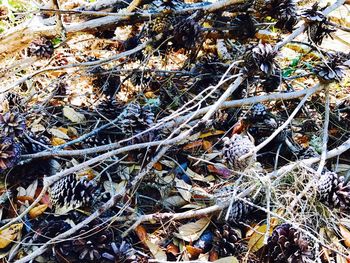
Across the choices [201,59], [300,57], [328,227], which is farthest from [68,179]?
[300,57]

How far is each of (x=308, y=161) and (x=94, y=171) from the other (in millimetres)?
677

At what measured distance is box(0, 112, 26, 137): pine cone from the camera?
1227mm

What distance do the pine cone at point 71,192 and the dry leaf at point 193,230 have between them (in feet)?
0.93

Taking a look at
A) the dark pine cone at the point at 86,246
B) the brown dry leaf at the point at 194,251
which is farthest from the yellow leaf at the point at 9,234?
the brown dry leaf at the point at 194,251

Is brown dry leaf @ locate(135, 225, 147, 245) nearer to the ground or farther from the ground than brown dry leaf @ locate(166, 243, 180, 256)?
farther from the ground

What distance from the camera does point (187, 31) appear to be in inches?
56.0

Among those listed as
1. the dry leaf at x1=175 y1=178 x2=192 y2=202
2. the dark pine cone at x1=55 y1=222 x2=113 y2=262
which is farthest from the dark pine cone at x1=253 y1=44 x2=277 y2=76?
the dark pine cone at x1=55 y1=222 x2=113 y2=262

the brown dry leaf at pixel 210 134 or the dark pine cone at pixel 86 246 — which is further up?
the dark pine cone at pixel 86 246

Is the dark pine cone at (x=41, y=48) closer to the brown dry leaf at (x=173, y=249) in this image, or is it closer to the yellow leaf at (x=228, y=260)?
the brown dry leaf at (x=173, y=249)

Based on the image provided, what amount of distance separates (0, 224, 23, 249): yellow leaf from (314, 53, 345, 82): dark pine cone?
1.01 metres

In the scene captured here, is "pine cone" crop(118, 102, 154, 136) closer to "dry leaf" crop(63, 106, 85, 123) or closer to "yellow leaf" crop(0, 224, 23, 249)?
"dry leaf" crop(63, 106, 85, 123)

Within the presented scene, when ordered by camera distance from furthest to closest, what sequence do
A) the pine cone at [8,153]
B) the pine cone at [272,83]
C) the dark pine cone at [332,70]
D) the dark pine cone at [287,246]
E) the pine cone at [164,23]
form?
the pine cone at [272,83]
the pine cone at [164,23]
the dark pine cone at [332,70]
the pine cone at [8,153]
the dark pine cone at [287,246]

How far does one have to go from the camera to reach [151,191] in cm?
140

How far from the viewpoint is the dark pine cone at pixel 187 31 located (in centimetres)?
142
